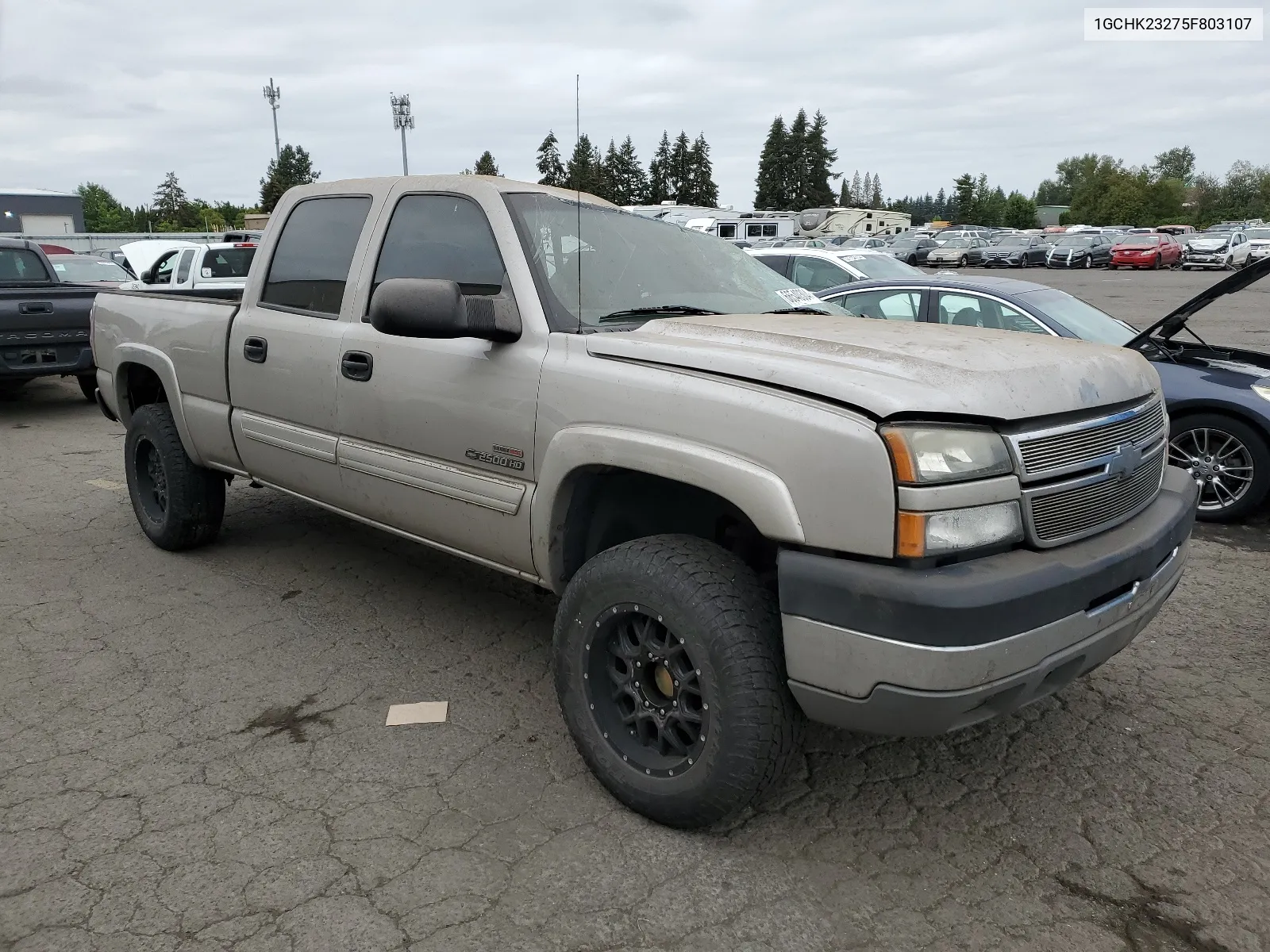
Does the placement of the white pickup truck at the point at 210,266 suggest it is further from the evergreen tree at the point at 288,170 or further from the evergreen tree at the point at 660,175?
the evergreen tree at the point at 660,175

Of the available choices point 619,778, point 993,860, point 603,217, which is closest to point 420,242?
point 603,217

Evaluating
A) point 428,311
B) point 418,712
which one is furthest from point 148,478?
point 428,311

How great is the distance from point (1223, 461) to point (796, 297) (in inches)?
138

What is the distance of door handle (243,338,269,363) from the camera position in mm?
4254

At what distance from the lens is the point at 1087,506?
2.66m

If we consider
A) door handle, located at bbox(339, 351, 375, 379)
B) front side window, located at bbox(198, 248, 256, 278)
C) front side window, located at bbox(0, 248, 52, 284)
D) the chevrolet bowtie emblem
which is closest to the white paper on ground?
door handle, located at bbox(339, 351, 375, 379)

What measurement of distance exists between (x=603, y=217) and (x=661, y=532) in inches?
50.9

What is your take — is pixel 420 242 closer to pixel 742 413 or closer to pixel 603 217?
pixel 603 217

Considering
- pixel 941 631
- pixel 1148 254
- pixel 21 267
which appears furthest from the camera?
pixel 1148 254

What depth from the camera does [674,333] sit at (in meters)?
3.08

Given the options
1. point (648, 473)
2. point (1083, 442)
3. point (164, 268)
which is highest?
point (164, 268)

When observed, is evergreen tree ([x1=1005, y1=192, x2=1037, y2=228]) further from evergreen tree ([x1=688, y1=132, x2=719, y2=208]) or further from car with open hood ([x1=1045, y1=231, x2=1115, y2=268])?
car with open hood ([x1=1045, y1=231, x2=1115, y2=268])

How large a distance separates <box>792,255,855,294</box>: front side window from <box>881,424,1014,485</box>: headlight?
866 centimetres

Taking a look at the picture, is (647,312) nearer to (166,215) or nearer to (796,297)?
(796,297)
